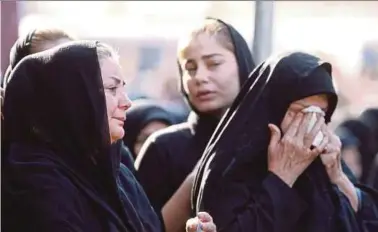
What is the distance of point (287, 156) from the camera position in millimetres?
3059

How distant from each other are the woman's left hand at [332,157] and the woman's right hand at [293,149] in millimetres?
41

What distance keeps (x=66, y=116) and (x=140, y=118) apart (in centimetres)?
195

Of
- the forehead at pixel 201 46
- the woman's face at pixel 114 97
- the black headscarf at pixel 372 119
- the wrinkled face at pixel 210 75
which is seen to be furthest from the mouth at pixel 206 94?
the black headscarf at pixel 372 119

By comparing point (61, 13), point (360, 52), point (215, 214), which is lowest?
point (360, 52)

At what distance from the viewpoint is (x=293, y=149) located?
10.0 feet

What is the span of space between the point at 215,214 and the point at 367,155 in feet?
8.77

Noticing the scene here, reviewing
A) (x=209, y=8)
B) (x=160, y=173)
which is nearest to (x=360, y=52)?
(x=209, y=8)

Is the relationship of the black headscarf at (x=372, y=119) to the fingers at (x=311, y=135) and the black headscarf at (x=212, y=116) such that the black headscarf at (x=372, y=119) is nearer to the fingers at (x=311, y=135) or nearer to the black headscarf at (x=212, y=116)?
the black headscarf at (x=212, y=116)

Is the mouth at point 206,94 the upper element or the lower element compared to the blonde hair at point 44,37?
lower

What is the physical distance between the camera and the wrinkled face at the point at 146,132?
4.38 metres

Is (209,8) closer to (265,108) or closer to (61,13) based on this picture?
(61,13)

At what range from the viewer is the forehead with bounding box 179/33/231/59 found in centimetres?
357

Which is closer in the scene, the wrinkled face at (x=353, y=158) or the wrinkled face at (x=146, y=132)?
the wrinkled face at (x=146, y=132)

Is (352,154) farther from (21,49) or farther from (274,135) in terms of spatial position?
(21,49)
